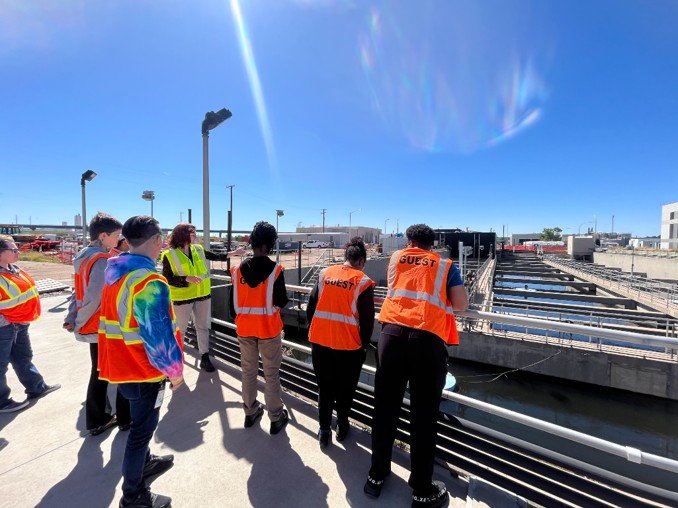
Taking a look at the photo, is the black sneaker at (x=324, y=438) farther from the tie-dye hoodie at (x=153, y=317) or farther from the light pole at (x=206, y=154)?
the light pole at (x=206, y=154)

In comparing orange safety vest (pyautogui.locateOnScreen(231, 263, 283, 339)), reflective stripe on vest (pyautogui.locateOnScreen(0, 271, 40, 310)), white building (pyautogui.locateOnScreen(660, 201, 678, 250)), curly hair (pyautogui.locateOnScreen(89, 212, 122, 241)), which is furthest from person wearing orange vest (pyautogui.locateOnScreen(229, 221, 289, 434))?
white building (pyautogui.locateOnScreen(660, 201, 678, 250))

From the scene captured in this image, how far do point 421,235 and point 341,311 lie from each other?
0.81m

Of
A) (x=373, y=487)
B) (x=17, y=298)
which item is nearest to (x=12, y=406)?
(x=17, y=298)

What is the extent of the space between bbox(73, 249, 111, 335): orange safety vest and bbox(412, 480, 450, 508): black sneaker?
2686 mm

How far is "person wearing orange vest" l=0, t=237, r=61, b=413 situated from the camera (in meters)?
2.82

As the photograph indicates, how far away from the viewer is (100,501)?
6.28ft

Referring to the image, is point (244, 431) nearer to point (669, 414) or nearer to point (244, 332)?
point (244, 332)

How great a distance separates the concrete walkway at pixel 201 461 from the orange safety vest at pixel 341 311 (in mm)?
841

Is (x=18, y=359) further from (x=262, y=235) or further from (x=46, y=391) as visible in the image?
(x=262, y=235)

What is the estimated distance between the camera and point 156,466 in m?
2.16

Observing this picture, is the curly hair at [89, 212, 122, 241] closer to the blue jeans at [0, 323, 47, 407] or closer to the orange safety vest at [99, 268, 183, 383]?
the orange safety vest at [99, 268, 183, 383]

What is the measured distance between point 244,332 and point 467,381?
10.6m

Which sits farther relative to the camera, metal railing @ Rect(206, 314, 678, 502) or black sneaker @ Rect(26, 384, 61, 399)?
black sneaker @ Rect(26, 384, 61, 399)

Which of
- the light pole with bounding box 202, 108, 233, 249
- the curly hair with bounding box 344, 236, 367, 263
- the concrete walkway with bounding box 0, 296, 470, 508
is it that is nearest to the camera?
the concrete walkway with bounding box 0, 296, 470, 508
